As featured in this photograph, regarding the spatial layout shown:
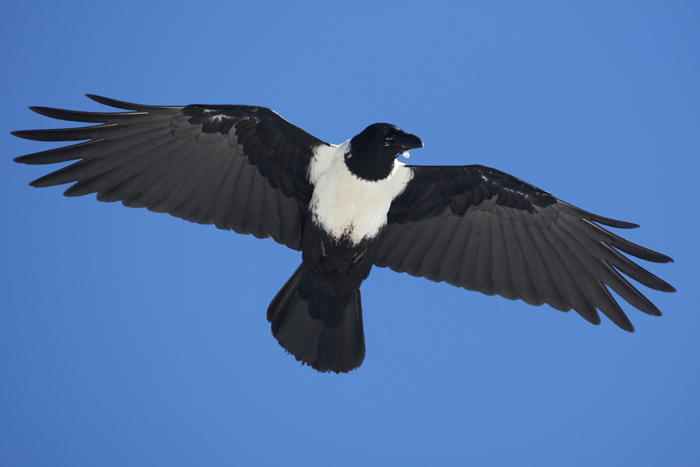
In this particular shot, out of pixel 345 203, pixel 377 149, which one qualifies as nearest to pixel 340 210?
pixel 345 203

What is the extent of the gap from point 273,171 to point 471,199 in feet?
6.10

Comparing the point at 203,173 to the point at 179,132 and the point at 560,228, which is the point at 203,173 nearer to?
the point at 179,132

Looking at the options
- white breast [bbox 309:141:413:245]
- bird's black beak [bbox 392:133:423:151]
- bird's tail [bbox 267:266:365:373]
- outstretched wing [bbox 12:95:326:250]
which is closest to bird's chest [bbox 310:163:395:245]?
white breast [bbox 309:141:413:245]

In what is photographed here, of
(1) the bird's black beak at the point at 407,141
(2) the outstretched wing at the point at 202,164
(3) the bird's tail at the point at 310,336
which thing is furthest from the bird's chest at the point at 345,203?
(3) the bird's tail at the point at 310,336

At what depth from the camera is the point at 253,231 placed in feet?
18.8

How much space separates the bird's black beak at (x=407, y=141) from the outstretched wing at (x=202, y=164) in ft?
2.39

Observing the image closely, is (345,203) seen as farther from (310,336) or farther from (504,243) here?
Result: (504,243)

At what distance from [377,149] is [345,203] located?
1.72ft

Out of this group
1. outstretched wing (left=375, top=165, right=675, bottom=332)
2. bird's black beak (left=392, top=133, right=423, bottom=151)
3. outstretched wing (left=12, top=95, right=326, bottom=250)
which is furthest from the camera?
outstretched wing (left=375, top=165, right=675, bottom=332)

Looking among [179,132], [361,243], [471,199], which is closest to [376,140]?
[361,243]

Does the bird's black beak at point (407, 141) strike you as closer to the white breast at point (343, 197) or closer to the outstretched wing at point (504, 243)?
the white breast at point (343, 197)

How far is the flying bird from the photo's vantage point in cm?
536

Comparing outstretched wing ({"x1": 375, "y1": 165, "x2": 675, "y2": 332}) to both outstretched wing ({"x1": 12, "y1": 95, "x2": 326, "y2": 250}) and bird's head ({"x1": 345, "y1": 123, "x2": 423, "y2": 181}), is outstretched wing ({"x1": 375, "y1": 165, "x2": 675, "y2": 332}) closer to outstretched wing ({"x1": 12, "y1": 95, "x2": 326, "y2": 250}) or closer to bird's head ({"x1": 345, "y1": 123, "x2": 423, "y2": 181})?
bird's head ({"x1": 345, "y1": 123, "x2": 423, "y2": 181})

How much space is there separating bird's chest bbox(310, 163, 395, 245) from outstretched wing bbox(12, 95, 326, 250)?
0.79 ft
